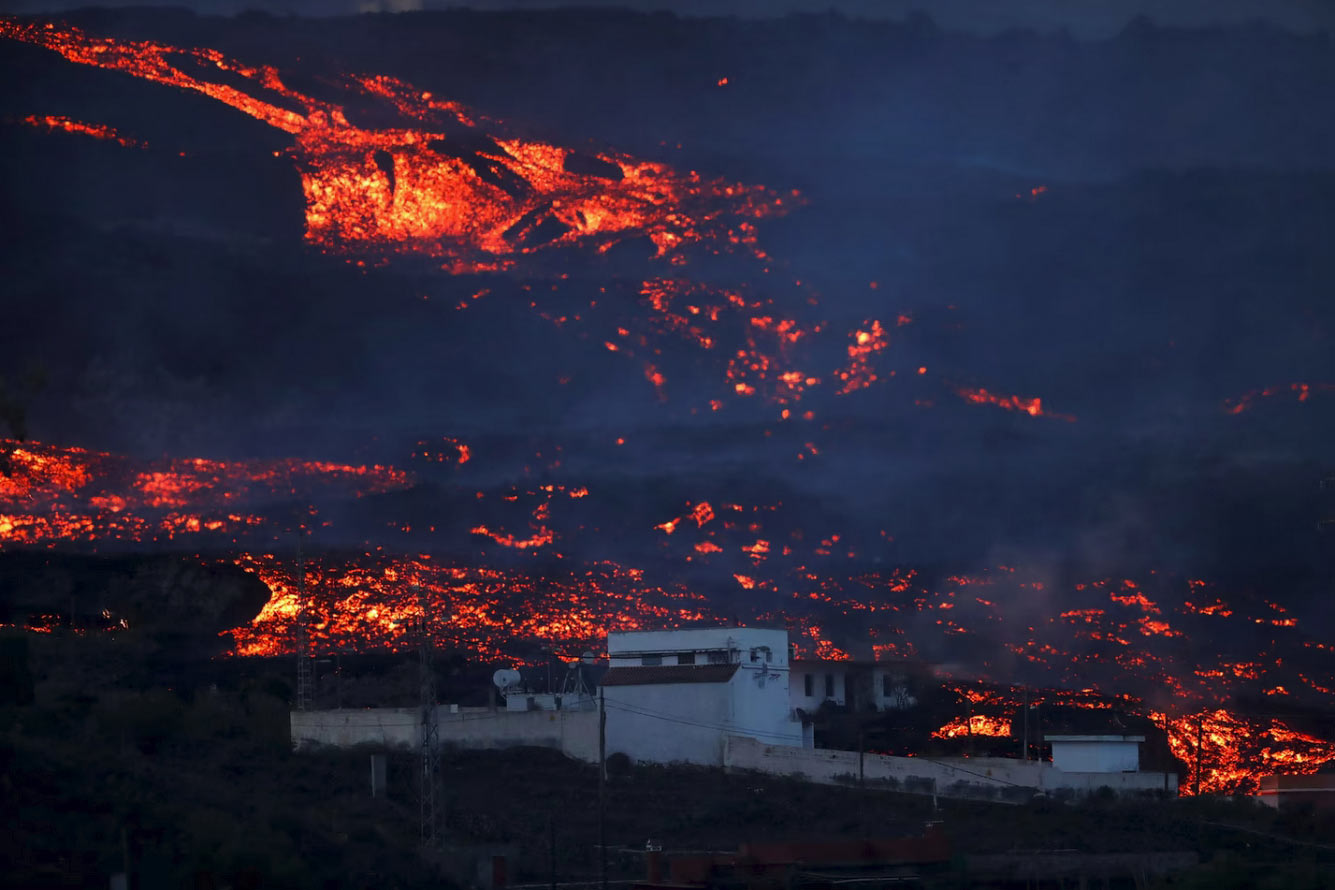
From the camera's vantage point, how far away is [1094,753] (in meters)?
52.3

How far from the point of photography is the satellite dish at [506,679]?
199 ft

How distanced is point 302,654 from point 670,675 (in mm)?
13254

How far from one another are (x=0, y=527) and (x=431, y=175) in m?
28.1

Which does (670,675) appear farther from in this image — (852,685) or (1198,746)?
(1198,746)

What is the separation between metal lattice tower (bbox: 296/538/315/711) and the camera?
57.5 meters

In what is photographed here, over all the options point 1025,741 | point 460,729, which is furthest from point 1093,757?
point 460,729

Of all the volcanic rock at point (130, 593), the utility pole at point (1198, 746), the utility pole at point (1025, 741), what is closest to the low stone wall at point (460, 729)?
the utility pole at point (1025, 741)

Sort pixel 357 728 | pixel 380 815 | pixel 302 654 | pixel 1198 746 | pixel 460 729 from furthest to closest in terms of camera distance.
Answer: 1. pixel 1198 746
2. pixel 302 654
3. pixel 460 729
4. pixel 357 728
5. pixel 380 815

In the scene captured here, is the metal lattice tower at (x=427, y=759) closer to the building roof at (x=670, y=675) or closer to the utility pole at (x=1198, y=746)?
the building roof at (x=670, y=675)

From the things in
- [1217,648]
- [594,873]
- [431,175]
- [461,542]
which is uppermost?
[431,175]

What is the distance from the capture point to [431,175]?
87.9 meters

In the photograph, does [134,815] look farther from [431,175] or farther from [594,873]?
[431,175]

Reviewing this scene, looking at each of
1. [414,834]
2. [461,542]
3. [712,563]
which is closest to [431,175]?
[461,542]

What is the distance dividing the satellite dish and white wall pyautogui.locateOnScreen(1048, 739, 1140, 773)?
65.1 ft
